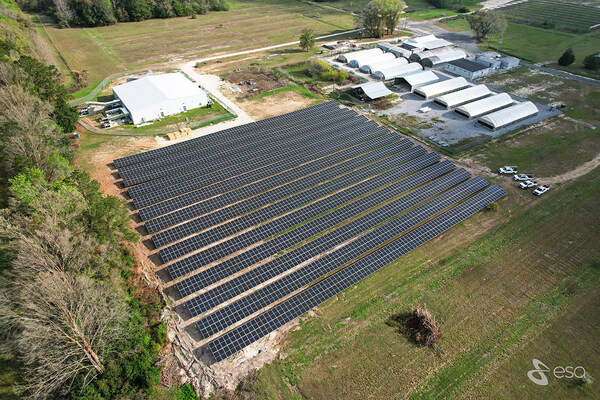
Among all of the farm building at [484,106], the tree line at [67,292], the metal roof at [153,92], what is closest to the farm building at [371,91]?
the farm building at [484,106]

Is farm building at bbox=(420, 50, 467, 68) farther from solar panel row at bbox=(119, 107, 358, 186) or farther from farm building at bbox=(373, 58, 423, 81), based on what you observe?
solar panel row at bbox=(119, 107, 358, 186)

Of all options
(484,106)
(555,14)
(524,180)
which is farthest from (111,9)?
(555,14)

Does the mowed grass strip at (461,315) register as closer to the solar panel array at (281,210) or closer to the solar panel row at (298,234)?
the solar panel array at (281,210)

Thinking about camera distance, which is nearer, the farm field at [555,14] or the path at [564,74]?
the path at [564,74]

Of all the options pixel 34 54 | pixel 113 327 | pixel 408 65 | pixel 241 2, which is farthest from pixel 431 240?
pixel 241 2

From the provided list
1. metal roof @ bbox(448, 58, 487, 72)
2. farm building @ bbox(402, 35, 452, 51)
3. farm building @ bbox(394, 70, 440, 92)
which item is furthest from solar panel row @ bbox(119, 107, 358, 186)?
farm building @ bbox(402, 35, 452, 51)

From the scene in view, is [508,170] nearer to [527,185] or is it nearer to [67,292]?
[527,185]
